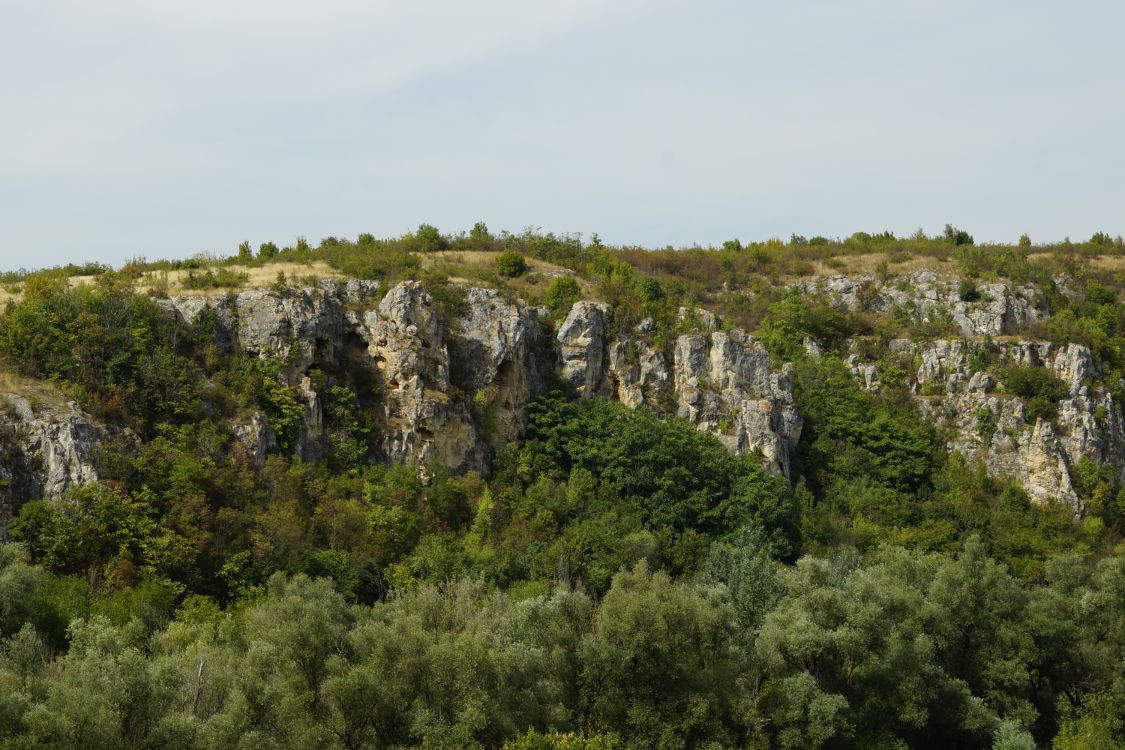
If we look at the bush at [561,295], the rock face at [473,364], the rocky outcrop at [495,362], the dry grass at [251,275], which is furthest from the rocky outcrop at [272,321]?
the bush at [561,295]

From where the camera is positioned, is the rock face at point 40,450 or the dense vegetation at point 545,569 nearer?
the dense vegetation at point 545,569

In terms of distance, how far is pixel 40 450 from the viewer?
48.2m

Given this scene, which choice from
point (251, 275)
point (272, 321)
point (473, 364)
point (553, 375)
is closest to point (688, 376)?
point (553, 375)

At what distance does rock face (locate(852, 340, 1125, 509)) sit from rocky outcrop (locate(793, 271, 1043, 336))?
2.70 metres

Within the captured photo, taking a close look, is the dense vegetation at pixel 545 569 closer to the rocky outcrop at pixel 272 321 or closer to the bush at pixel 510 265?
the bush at pixel 510 265

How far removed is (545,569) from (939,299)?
3885 cm

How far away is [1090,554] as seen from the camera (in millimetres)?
61844

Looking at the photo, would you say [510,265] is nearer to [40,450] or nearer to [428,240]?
[428,240]

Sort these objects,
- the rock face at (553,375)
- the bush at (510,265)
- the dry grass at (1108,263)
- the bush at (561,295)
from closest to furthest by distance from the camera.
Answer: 1. the rock face at (553,375)
2. the bush at (561,295)
3. the bush at (510,265)
4. the dry grass at (1108,263)

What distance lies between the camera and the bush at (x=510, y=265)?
7250 centimetres

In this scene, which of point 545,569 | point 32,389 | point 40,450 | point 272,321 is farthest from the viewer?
point 272,321

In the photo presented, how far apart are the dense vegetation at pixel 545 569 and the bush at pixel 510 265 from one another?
27 cm

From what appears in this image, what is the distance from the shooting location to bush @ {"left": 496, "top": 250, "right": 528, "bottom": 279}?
72.5 meters

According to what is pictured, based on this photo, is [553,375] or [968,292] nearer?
[553,375]
